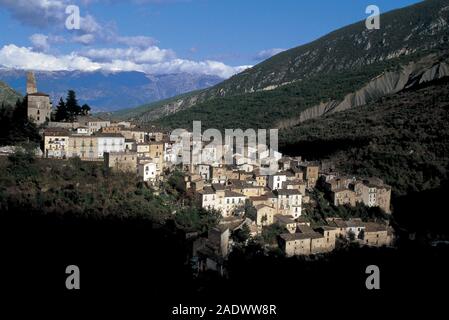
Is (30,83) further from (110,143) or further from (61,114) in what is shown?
(110,143)

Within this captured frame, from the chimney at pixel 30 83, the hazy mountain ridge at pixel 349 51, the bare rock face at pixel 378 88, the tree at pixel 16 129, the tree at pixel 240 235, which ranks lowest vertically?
the tree at pixel 240 235

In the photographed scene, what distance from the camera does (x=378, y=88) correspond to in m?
83.8

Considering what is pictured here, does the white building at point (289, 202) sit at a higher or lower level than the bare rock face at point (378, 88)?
lower

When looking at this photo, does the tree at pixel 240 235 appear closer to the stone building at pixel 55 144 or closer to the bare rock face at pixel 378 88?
the stone building at pixel 55 144

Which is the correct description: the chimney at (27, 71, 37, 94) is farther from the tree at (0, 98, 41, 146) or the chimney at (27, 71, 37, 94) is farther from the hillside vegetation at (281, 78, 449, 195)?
the hillside vegetation at (281, 78, 449, 195)

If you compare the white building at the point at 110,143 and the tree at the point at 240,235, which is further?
the white building at the point at 110,143

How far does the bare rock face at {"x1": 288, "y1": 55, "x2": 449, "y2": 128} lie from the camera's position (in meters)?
81.4

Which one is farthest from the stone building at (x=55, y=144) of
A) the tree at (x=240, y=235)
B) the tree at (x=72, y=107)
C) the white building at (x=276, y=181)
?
the white building at (x=276, y=181)

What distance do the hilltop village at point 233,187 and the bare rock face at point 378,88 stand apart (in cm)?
4417

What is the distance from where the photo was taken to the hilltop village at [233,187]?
97.0ft

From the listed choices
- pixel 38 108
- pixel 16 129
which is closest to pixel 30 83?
pixel 38 108
